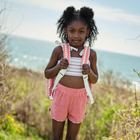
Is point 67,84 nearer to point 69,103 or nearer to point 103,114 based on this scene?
point 69,103

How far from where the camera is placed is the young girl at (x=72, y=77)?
1982 mm

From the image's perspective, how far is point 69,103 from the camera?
2.01 m

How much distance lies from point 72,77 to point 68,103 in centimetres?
30

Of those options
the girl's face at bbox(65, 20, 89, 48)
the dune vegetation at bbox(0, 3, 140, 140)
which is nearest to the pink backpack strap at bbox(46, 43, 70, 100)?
the girl's face at bbox(65, 20, 89, 48)

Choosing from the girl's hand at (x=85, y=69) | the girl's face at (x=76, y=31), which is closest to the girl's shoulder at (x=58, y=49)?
the girl's face at (x=76, y=31)

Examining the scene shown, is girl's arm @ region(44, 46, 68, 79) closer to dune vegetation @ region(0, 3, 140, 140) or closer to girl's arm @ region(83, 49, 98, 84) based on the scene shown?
girl's arm @ region(83, 49, 98, 84)

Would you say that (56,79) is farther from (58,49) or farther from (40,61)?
(40,61)

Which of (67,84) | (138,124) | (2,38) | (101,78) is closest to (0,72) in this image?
(2,38)

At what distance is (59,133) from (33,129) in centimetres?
380

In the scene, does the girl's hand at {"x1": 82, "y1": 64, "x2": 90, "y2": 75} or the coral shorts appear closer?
the girl's hand at {"x1": 82, "y1": 64, "x2": 90, "y2": 75}

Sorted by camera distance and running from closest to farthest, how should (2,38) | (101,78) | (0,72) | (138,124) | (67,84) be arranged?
(67,84), (138,124), (2,38), (0,72), (101,78)

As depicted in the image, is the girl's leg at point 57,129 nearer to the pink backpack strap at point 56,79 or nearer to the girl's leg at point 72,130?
the girl's leg at point 72,130

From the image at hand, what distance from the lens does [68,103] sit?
200 cm

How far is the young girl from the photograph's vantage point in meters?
1.98
